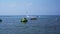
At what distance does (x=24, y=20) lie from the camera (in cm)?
8500
